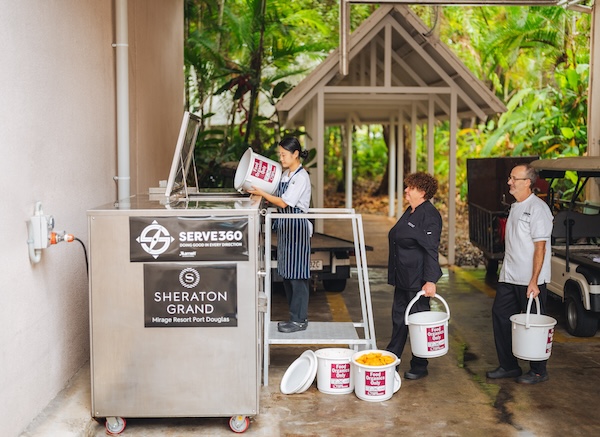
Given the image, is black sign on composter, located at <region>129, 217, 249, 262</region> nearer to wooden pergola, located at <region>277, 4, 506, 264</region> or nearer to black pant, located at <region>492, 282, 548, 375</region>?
black pant, located at <region>492, 282, 548, 375</region>

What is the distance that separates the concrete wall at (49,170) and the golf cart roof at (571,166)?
4.86 m

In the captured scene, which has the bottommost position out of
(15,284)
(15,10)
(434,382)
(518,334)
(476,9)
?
(434,382)

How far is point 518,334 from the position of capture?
274 inches

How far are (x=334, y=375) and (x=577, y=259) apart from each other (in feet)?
12.1

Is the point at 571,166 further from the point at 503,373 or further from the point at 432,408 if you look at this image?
the point at 432,408

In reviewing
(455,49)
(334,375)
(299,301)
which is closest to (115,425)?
(334,375)

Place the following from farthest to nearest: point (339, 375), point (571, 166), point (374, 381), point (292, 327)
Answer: point (571, 166), point (292, 327), point (339, 375), point (374, 381)

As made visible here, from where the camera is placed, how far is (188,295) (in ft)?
18.5

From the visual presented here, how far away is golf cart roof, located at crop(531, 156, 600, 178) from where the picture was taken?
8.48 metres

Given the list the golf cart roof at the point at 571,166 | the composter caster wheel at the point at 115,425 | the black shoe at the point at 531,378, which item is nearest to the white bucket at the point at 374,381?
the black shoe at the point at 531,378

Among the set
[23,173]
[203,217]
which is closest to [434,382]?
[203,217]

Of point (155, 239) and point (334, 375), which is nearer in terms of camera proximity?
point (155, 239)

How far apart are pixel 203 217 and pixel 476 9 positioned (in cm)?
2023

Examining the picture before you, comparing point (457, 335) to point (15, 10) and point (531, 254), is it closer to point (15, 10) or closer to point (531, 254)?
point (531, 254)
